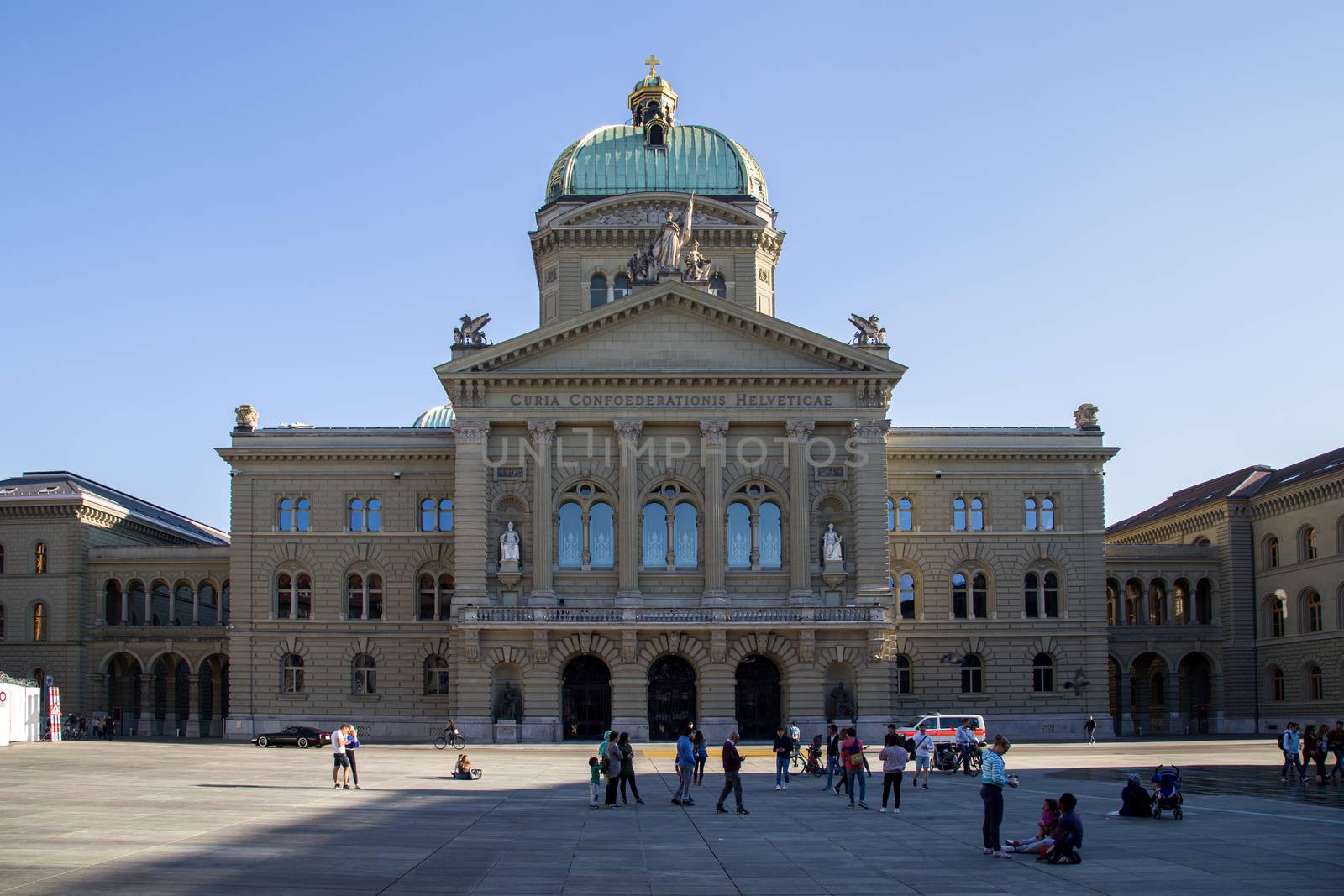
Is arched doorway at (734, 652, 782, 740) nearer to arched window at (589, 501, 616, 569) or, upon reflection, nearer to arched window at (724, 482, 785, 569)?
arched window at (724, 482, 785, 569)

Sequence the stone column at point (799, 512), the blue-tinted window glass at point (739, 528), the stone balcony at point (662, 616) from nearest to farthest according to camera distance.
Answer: the stone balcony at point (662, 616) < the stone column at point (799, 512) < the blue-tinted window glass at point (739, 528)

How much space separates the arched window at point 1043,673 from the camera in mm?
79875

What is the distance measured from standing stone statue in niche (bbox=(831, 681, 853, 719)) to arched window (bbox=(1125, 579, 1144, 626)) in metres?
27.8

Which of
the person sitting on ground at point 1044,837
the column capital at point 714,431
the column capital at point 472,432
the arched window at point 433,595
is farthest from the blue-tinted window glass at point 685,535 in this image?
the person sitting on ground at point 1044,837

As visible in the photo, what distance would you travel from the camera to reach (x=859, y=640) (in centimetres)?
7075

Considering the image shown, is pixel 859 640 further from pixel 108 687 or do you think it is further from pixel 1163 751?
pixel 108 687

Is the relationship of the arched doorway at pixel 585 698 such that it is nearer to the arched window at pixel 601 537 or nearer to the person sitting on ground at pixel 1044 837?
the arched window at pixel 601 537

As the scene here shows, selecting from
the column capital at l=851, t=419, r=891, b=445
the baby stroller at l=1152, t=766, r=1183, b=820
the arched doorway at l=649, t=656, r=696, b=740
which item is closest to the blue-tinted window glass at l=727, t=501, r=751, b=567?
the arched doorway at l=649, t=656, r=696, b=740

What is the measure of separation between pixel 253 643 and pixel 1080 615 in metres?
43.1

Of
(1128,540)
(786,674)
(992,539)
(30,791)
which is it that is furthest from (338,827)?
(1128,540)

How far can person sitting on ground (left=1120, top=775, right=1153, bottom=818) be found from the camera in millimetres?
34594

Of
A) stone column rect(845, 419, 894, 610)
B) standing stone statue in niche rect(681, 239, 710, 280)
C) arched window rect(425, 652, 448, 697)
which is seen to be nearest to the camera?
stone column rect(845, 419, 894, 610)

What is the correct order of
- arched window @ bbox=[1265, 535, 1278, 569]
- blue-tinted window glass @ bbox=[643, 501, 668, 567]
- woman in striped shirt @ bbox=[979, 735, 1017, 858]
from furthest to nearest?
arched window @ bbox=[1265, 535, 1278, 569] → blue-tinted window glass @ bbox=[643, 501, 668, 567] → woman in striped shirt @ bbox=[979, 735, 1017, 858]

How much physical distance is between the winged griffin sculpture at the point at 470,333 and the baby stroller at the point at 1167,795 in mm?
45859
